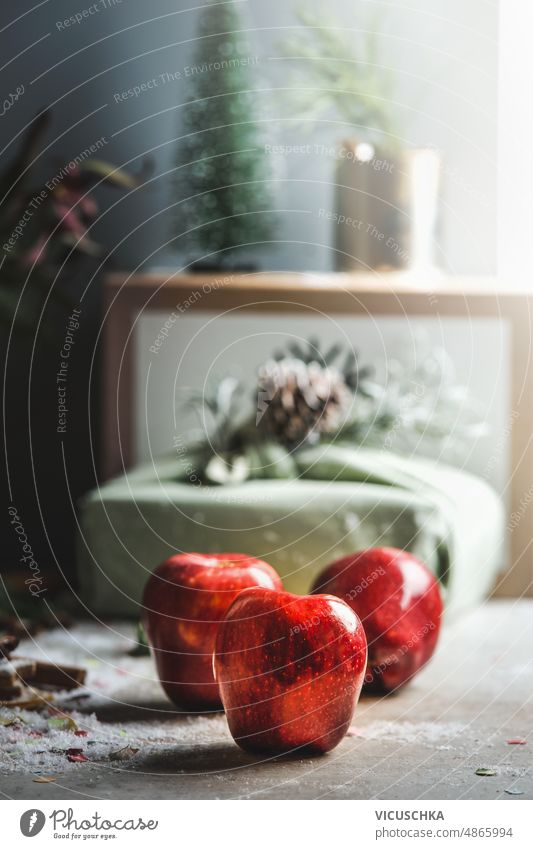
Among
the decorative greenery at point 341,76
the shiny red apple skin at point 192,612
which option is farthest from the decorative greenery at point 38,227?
the shiny red apple skin at point 192,612

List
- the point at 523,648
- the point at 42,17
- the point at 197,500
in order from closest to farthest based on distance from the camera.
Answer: the point at 523,648 → the point at 197,500 → the point at 42,17

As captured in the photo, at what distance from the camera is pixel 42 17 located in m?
1.62

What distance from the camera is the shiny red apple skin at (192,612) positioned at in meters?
0.81

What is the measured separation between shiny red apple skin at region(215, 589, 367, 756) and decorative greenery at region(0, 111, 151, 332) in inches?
31.8

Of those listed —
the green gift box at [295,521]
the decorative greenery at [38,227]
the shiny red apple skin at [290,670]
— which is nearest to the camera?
the shiny red apple skin at [290,670]

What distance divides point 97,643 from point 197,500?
0.66ft

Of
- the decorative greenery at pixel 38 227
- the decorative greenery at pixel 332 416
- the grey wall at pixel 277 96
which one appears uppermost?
the grey wall at pixel 277 96

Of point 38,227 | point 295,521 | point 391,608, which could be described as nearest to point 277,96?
point 38,227

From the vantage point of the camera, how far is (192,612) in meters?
0.81

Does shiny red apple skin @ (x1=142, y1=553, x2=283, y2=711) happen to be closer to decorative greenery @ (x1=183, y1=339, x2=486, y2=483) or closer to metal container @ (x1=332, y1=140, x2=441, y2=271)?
decorative greenery @ (x1=183, y1=339, x2=486, y2=483)

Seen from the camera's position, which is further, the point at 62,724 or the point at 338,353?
the point at 338,353

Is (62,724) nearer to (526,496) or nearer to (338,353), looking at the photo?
(338,353)

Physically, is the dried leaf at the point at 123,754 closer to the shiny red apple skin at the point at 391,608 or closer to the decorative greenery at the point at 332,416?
the shiny red apple skin at the point at 391,608
